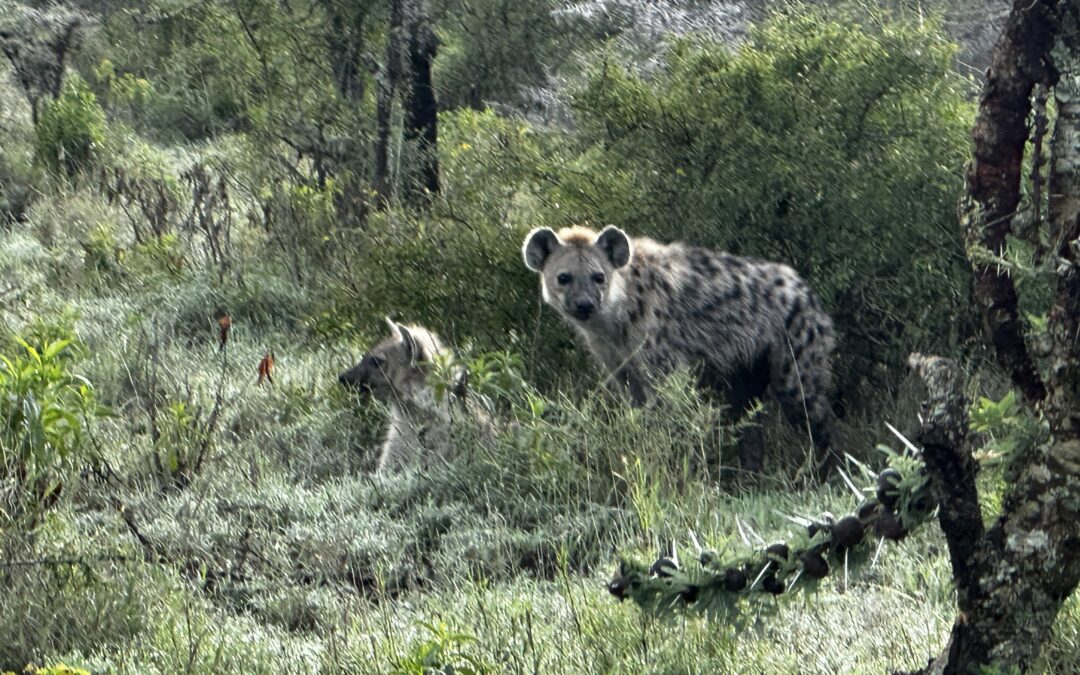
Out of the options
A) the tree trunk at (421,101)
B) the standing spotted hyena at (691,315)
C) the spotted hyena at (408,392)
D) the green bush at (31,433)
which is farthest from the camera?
the tree trunk at (421,101)

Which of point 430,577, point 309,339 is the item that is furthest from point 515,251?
point 430,577

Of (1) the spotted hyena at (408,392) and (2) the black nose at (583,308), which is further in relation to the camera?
(2) the black nose at (583,308)

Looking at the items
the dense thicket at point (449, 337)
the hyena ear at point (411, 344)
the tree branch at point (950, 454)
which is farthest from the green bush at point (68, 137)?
the tree branch at point (950, 454)

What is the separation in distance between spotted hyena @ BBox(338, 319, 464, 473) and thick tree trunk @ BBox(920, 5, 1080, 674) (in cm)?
297

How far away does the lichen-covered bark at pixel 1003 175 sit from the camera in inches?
105

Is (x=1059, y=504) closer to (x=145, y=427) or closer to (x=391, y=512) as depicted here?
(x=391, y=512)

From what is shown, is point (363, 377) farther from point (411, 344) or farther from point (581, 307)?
point (581, 307)

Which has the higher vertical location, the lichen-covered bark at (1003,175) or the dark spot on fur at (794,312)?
the lichen-covered bark at (1003,175)

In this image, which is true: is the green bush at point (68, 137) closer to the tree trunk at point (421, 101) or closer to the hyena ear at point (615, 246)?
the tree trunk at point (421, 101)

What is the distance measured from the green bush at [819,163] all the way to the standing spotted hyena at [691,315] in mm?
250

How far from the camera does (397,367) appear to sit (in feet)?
20.0

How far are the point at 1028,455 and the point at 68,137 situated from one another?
9109 mm

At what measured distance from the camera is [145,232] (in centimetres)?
897

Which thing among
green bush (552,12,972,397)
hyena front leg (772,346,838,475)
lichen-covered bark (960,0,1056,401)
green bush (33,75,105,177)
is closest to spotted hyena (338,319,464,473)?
green bush (552,12,972,397)
